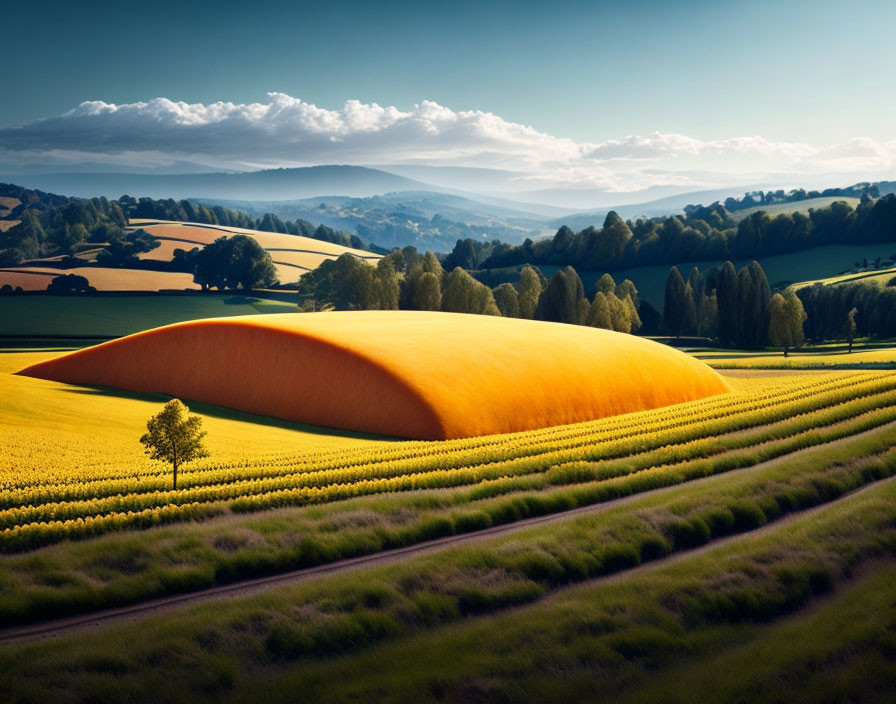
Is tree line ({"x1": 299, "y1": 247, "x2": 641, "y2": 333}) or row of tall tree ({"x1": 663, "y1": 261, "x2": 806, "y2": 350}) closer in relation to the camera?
row of tall tree ({"x1": 663, "y1": 261, "x2": 806, "y2": 350})

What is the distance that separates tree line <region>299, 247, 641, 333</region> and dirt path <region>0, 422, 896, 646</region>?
301 feet

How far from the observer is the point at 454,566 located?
1645 centimetres

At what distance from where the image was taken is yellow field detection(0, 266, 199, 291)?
138500 millimetres

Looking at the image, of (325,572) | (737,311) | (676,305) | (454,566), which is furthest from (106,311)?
(454,566)

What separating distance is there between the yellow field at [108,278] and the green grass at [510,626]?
441 feet

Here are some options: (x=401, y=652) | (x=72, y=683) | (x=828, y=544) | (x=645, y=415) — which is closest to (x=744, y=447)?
(x=828, y=544)

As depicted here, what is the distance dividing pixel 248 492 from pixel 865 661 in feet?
53.2

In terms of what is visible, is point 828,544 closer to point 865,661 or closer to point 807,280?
point 865,661

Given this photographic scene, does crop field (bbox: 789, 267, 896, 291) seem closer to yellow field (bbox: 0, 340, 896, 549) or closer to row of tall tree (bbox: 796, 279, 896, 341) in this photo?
row of tall tree (bbox: 796, 279, 896, 341)

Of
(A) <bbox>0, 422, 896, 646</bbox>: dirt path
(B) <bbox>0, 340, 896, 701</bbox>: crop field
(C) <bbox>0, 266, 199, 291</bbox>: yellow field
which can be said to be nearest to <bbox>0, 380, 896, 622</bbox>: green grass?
(B) <bbox>0, 340, 896, 701</bbox>: crop field

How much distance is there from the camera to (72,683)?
11.6 m

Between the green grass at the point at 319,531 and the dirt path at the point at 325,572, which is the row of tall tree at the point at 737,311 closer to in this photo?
the green grass at the point at 319,531

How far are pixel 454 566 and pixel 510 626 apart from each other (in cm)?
261

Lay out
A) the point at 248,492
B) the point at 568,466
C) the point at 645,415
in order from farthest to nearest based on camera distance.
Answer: the point at 645,415, the point at 568,466, the point at 248,492
